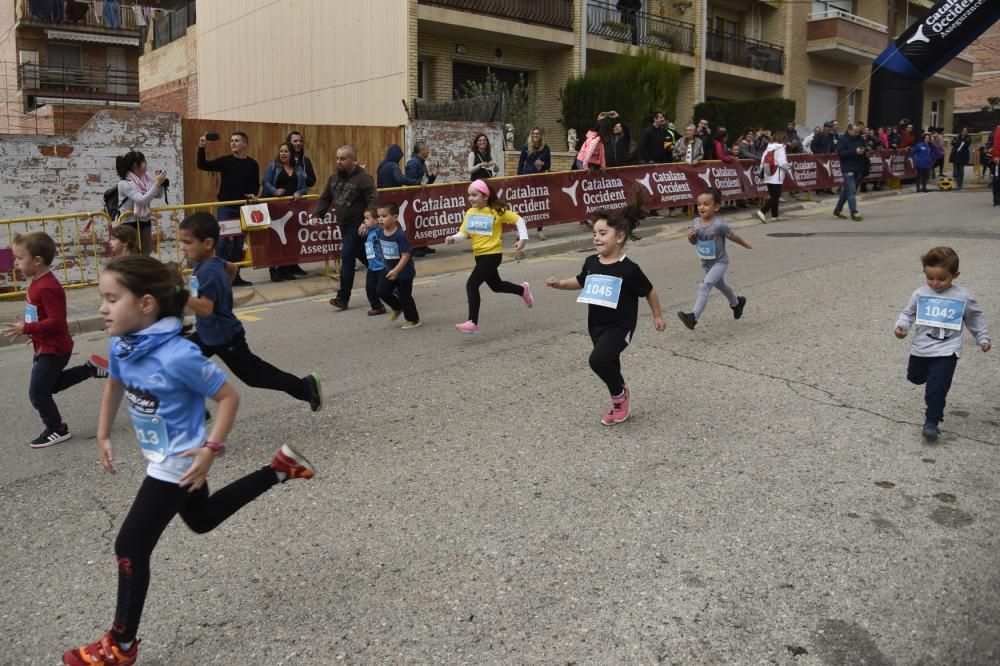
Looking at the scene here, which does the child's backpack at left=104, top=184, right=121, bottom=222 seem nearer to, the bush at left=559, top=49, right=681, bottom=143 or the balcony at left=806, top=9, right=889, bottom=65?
the bush at left=559, top=49, right=681, bottom=143

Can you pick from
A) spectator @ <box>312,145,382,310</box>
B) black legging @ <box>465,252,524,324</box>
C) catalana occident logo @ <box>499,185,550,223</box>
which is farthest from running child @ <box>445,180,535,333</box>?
catalana occident logo @ <box>499,185,550,223</box>

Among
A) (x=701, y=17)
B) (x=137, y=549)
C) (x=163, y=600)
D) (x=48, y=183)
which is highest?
(x=701, y=17)

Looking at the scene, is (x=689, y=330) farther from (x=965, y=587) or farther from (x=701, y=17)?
(x=701, y=17)

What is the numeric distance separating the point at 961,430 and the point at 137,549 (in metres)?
4.89

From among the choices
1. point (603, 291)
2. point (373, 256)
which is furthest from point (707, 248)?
point (373, 256)

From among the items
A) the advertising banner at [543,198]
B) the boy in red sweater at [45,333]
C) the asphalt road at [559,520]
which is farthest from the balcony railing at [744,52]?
the boy in red sweater at [45,333]

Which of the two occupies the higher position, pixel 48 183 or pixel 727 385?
pixel 48 183

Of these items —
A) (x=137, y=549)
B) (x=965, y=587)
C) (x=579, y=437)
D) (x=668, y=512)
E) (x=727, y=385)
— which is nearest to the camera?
(x=137, y=549)

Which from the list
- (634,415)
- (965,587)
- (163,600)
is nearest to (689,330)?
(634,415)

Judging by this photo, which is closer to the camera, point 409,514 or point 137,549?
point 137,549

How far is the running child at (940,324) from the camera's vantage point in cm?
538

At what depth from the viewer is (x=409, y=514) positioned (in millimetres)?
→ 4512

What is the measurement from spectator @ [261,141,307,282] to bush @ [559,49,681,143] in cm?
1337

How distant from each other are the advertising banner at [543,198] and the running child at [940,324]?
22.0ft
